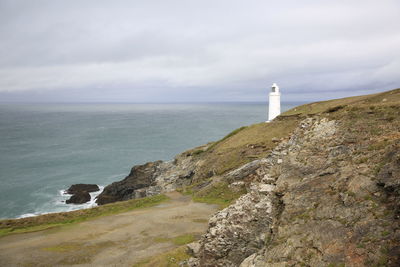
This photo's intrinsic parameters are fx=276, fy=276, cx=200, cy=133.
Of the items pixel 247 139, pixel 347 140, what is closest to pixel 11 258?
pixel 347 140

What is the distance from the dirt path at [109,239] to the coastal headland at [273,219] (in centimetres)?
9

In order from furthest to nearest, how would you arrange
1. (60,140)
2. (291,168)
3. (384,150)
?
1. (60,140)
2. (291,168)
3. (384,150)

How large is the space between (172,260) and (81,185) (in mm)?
55076

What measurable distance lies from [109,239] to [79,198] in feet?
130

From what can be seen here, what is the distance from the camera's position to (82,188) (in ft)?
219

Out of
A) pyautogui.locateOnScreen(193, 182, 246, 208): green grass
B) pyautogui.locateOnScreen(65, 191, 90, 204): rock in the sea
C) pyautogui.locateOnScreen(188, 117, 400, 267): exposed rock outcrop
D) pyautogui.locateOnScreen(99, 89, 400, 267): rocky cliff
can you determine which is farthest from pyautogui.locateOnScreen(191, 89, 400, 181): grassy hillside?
pyautogui.locateOnScreen(65, 191, 90, 204): rock in the sea

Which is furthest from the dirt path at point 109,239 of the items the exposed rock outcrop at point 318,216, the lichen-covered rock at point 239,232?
the lichen-covered rock at point 239,232

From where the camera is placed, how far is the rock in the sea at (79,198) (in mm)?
60031

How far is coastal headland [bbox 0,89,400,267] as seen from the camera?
37.9 ft

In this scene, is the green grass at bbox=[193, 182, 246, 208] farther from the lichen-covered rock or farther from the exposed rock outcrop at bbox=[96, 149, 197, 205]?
the lichen-covered rock

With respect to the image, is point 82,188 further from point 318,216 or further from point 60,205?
point 318,216

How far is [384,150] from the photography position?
15641 mm

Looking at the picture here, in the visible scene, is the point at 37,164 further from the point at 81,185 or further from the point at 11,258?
the point at 11,258

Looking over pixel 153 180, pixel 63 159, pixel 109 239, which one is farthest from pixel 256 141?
pixel 63 159
